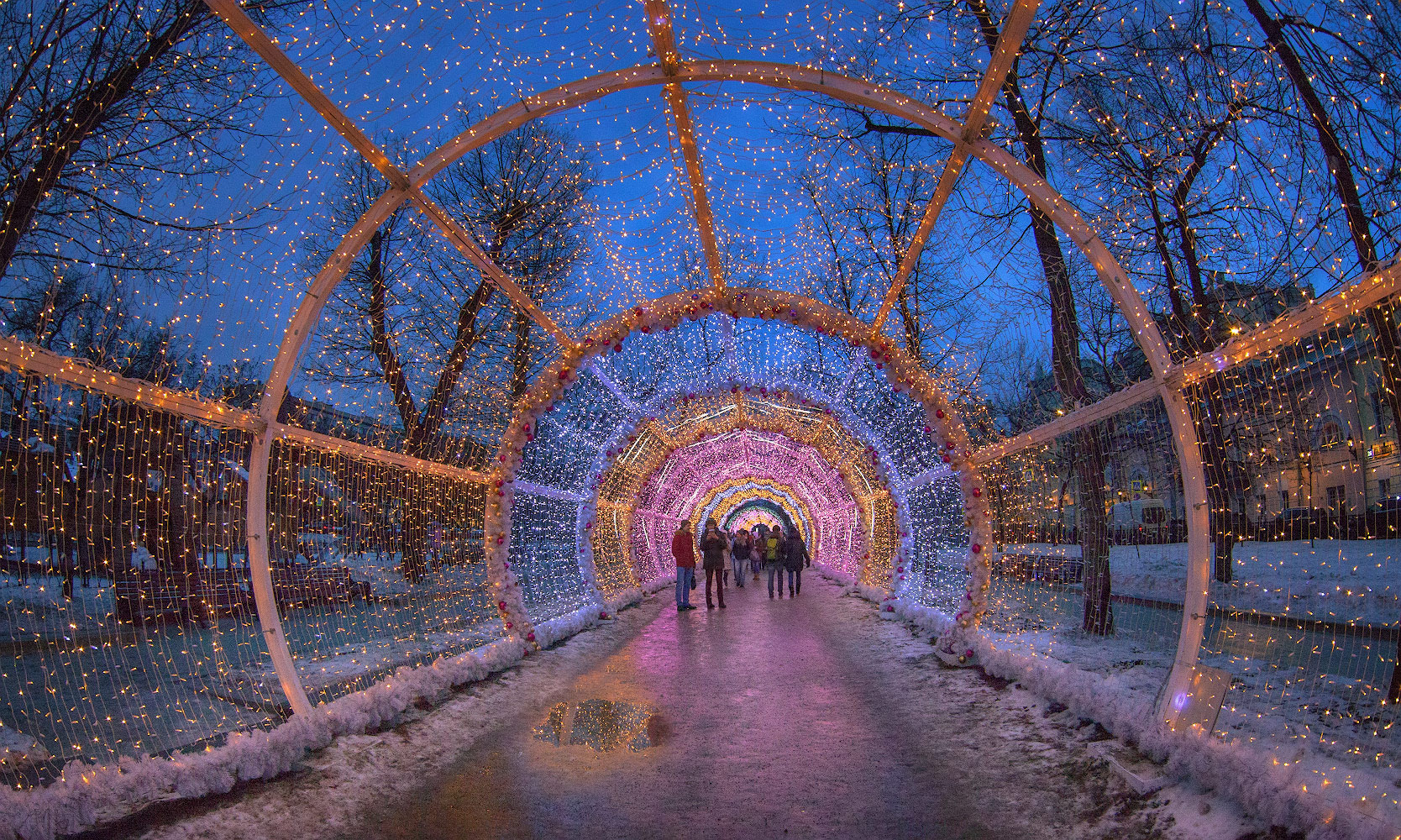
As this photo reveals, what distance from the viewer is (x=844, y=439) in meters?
14.5

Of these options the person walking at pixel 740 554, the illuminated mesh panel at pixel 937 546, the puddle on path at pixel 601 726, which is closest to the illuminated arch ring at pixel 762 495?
the person walking at pixel 740 554

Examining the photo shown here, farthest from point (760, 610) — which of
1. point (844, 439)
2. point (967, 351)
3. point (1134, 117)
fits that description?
point (1134, 117)

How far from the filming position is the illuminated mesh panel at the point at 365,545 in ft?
23.3

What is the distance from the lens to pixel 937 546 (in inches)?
483

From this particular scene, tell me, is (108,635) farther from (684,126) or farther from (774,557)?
(774,557)

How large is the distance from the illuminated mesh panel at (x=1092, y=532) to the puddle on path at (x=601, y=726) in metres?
3.69

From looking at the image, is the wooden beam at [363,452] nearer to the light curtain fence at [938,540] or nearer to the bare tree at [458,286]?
the light curtain fence at [938,540]

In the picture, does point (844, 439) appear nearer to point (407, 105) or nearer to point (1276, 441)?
point (1276, 441)

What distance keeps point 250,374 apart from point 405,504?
2.48 metres

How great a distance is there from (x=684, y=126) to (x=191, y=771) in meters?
5.29

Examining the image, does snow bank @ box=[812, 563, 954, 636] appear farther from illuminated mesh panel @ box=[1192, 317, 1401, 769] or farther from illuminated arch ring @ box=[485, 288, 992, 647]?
illuminated mesh panel @ box=[1192, 317, 1401, 769]

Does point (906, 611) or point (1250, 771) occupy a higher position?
point (1250, 771)

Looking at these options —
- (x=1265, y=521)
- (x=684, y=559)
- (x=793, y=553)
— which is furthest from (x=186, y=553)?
(x=793, y=553)

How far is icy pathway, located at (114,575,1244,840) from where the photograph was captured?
407 centimetres
